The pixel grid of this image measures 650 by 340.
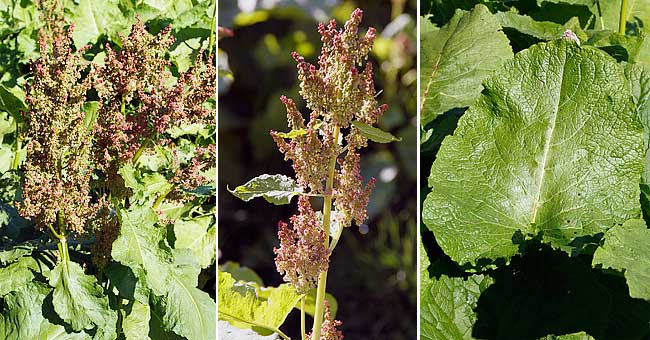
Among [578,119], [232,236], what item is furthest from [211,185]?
[578,119]

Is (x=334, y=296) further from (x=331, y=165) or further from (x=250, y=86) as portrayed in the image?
(x=250, y=86)

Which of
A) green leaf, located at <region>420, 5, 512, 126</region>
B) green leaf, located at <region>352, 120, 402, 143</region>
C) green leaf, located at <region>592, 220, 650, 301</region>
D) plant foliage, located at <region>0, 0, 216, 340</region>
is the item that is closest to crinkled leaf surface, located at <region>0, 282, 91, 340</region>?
plant foliage, located at <region>0, 0, 216, 340</region>

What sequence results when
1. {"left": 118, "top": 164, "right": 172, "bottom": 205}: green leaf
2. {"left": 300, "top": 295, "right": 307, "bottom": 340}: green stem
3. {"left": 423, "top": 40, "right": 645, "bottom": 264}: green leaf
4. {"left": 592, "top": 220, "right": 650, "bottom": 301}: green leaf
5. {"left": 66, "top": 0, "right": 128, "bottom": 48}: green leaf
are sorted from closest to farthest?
{"left": 592, "top": 220, "right": 650, "bottom": 301}: green leaf < {"left": 423, "top": 40, "right": 645, "bottom": 264}: green leaf < {"left": 300, "top": 295, "right": 307, "bottom": 340}: green stem < {"left": 118, "top": 164, "right": 172, "bottom": 205}: green leaf < {"left": 66, "top": 0, "right": 128, "bottom": 48}: green leaf

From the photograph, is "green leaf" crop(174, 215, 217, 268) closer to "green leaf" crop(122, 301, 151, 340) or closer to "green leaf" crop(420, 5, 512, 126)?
"green leaf" crop(122, 301, 151, 340)

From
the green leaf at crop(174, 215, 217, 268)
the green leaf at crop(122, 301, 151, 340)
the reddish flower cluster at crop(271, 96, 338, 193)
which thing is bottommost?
the green leaf at crop(122, 301, 151, 340)

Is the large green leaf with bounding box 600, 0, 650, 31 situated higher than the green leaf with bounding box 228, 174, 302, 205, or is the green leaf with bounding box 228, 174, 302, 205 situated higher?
the large green leaf with bounding box 600, 0, 650, 31

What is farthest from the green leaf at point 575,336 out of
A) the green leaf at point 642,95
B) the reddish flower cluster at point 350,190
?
the reddish flower cluster at point 350,190

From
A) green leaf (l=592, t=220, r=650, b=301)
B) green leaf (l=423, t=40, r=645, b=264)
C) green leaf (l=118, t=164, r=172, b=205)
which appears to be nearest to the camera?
green leaf (l=592, t=220, r=650, b=301)
